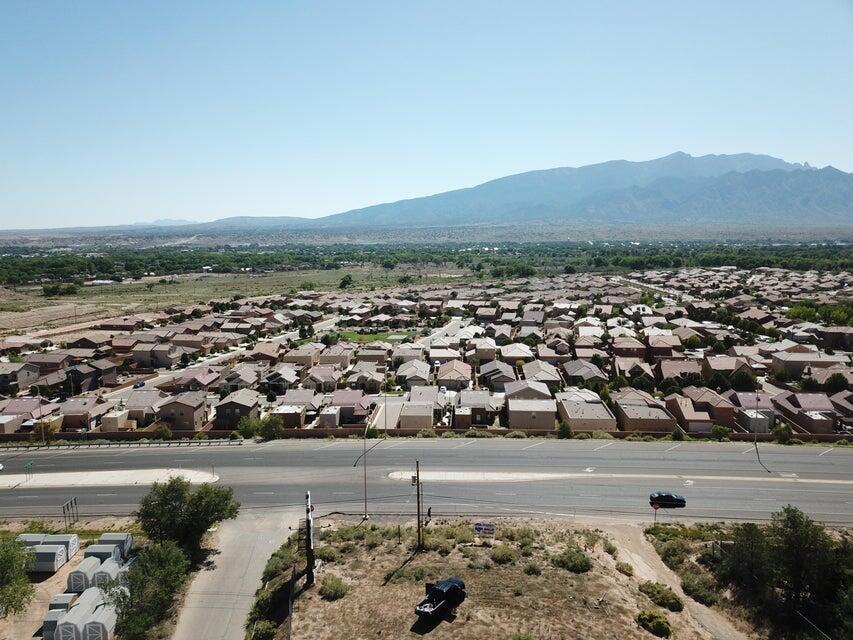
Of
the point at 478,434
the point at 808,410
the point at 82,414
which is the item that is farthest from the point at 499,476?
the point at 82,414

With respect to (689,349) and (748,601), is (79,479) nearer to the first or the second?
(748,601)

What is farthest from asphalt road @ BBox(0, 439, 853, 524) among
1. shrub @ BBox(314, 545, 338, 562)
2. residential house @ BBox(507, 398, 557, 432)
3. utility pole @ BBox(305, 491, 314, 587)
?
utility pole @ BBox(305, 491, 314, 587)

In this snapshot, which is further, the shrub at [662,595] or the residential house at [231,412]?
the residential house at [231,412]

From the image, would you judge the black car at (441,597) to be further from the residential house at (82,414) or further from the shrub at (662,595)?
the residential house at (82,414)

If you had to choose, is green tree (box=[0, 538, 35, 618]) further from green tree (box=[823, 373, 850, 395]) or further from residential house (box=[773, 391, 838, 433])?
green tree (box=[823, 373, 850, 395])

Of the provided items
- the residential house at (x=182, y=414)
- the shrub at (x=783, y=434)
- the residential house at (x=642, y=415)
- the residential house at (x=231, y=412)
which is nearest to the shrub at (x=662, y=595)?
the residential house at (x=642, y=415)

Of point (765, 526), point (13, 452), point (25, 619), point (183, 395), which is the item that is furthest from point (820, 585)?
point (13, 452)
